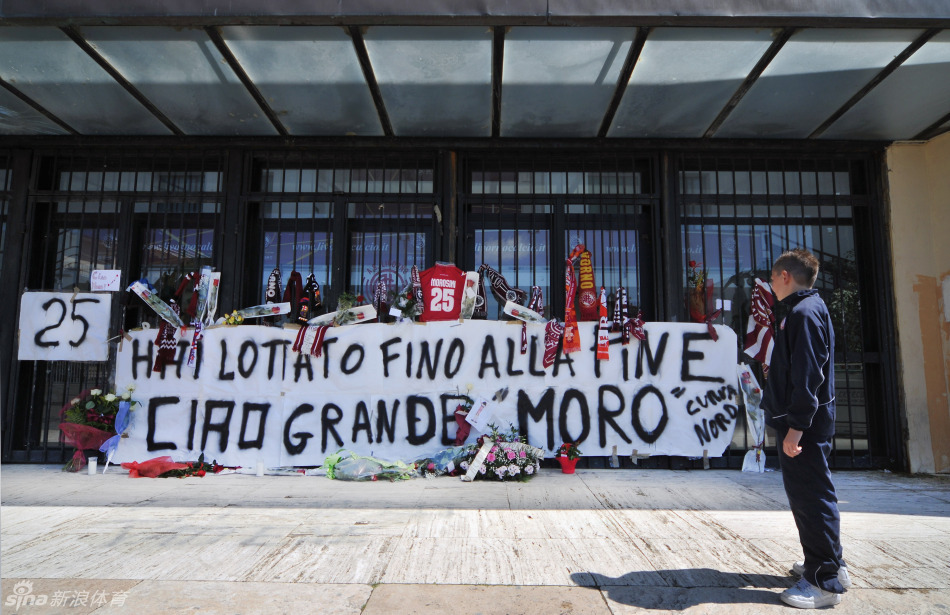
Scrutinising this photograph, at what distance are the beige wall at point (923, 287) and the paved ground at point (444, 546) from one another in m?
1.21

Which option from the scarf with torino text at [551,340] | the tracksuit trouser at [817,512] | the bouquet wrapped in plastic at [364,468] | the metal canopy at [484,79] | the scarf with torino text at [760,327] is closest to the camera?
the tracksuit trouser at [817,512]

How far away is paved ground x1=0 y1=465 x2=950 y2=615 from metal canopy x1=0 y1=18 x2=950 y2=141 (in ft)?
13.1

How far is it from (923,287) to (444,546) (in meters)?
6.64

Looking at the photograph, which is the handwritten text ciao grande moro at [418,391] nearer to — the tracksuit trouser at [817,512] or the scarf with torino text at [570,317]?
the scarf with torino text at [570,317]

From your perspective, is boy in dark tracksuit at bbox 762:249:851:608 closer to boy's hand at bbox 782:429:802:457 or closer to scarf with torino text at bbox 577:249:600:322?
boy's hand at bbox 782:429:802:457

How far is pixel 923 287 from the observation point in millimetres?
7043

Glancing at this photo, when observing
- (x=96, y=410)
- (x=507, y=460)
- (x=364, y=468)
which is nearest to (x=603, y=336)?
(x=507, y=460)

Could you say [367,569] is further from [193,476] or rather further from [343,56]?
[343,56]

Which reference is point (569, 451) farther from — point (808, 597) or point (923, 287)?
point (923, 287)

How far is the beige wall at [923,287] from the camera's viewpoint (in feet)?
22.4

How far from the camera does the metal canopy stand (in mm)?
5145

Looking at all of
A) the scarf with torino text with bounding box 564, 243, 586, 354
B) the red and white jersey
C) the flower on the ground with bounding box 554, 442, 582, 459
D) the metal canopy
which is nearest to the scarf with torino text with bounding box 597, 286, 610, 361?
the scarf with torino text with bounding box 564, 243, 586, 354

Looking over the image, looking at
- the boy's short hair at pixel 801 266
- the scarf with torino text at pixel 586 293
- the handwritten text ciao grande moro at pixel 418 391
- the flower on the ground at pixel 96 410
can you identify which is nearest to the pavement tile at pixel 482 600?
the boy's short hair at pixel 801 266

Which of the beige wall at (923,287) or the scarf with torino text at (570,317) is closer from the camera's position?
the scarf with torino text at (570,317)
